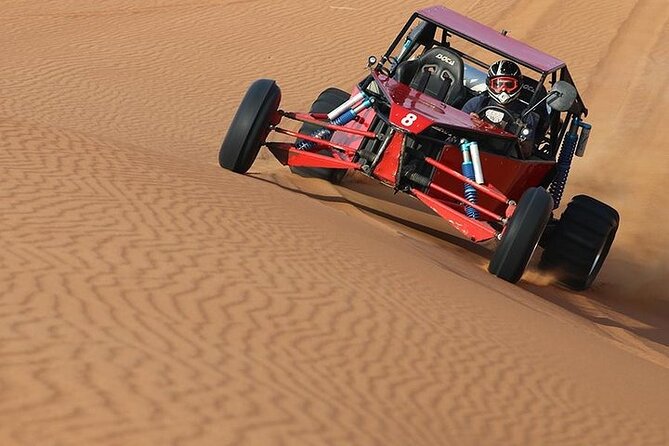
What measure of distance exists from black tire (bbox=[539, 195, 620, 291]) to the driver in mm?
654

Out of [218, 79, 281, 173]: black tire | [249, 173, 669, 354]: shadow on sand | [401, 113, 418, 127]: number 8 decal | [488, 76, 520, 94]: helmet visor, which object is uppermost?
[488, 76, 520, 94]: helmet visor

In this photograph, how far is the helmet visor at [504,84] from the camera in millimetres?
10141

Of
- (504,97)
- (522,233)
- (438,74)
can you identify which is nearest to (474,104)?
(504,97)

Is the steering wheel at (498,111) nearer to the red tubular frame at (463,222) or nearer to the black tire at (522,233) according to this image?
the red tubular frame at (463,222)

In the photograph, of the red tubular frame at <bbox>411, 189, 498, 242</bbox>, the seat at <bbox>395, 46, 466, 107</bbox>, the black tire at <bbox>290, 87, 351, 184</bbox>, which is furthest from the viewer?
the black tire at <bbox>290, 87, 351, 184</bbox>

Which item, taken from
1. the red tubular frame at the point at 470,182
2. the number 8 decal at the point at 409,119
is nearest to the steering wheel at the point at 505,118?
the red tubular frame at the point at 470,182

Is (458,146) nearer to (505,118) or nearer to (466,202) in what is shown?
(466,202)

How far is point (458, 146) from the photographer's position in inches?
383

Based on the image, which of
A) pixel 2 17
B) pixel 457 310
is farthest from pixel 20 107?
pixel 457 310

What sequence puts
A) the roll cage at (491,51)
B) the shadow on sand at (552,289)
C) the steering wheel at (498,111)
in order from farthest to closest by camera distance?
the roll cage at (491,51) < the shadow on sand at (552,289) < the steering wheel at (498,111)

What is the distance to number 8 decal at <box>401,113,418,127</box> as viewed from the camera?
30.9ft

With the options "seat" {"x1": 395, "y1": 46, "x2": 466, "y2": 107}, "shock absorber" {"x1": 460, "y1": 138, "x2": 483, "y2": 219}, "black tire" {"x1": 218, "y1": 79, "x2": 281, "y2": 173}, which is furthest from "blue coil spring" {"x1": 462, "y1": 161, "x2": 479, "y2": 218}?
"black tire" {"x1": 218, "y1": 79, "x2": 281, "y2": 173}

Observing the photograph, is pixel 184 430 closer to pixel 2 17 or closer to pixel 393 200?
pixel 393 200

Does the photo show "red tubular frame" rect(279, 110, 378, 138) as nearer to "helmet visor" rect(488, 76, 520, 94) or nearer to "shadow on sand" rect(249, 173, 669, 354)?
"shadow on sand" rect(249, 173, 669, 354)
